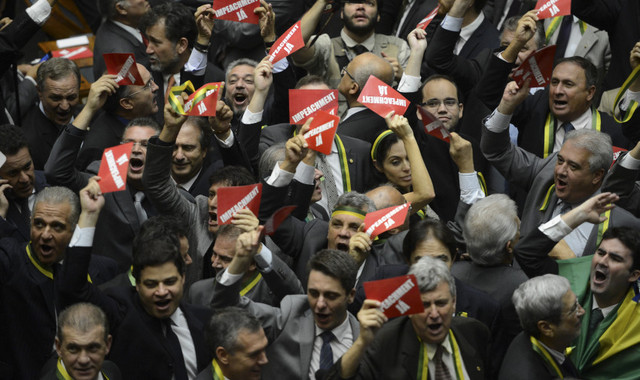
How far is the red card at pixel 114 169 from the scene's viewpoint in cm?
628

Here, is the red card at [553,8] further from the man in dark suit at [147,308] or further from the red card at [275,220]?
the man in dark suit at [147,308]

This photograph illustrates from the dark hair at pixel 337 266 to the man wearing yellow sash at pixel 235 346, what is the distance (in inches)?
17.5

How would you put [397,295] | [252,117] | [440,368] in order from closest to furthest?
[397,295] < [440,368] < [252,117]

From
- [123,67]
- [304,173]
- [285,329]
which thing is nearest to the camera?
[285,329]

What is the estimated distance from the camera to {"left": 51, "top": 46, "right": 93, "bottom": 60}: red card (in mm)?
9992

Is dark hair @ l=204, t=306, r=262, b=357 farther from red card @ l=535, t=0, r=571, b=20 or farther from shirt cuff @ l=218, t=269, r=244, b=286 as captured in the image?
red card @ l=535, t=0, r=571, b=20

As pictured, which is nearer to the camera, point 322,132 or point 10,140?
point 322,132

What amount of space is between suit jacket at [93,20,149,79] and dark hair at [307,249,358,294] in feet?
11.7

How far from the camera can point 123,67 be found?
7.50 metres

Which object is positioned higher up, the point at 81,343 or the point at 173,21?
the point at 81,343

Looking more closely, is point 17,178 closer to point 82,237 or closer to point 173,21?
point 82,237

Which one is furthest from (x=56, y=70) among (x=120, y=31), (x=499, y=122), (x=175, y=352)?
(x=499, y=122)

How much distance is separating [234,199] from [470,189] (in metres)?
1.68

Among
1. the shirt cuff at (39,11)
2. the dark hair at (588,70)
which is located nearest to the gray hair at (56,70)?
the shirt cuff at (39,11)
